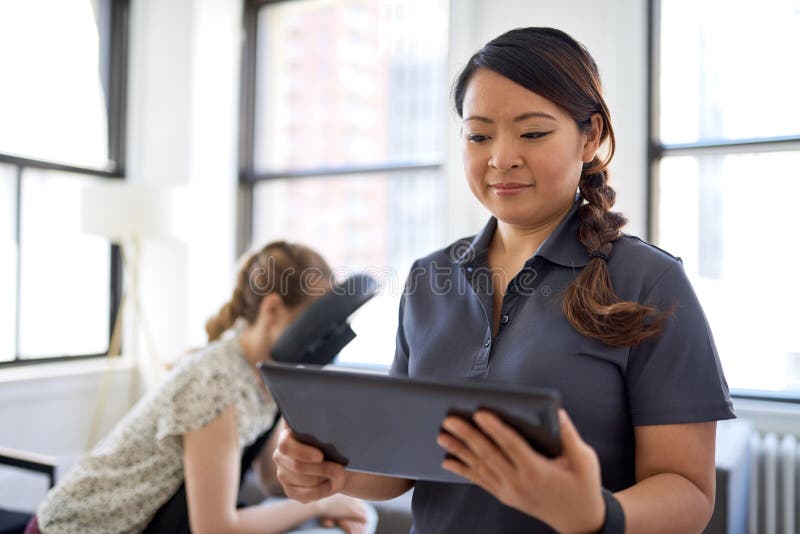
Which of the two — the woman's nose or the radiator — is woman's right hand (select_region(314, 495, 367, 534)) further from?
the radiator

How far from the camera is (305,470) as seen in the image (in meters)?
0.84

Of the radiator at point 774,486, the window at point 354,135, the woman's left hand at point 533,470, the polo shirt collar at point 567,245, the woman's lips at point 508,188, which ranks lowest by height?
the radiator at point 774,486

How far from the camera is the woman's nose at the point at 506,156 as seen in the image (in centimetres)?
88

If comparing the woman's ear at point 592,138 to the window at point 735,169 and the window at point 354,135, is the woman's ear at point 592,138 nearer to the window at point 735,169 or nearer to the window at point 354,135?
the window at point 735,169

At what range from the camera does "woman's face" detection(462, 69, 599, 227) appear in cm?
87

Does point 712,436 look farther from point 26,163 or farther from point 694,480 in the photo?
point 26,163

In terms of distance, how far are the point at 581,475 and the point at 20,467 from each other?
1854 mm

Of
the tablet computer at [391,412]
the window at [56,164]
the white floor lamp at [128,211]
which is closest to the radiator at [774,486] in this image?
the tablet computer at [391,412]

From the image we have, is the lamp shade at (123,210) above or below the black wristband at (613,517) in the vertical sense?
above

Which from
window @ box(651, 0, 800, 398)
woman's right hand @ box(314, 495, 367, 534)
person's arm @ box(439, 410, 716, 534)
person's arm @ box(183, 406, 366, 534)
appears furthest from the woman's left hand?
window @ box(651, 0, 800, 398)

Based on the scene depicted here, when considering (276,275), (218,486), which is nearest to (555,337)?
(218,486)

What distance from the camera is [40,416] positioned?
9.84 ft

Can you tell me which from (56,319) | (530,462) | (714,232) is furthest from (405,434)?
(56,319)

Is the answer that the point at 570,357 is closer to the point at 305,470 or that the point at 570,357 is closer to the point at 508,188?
the point at 508,188
